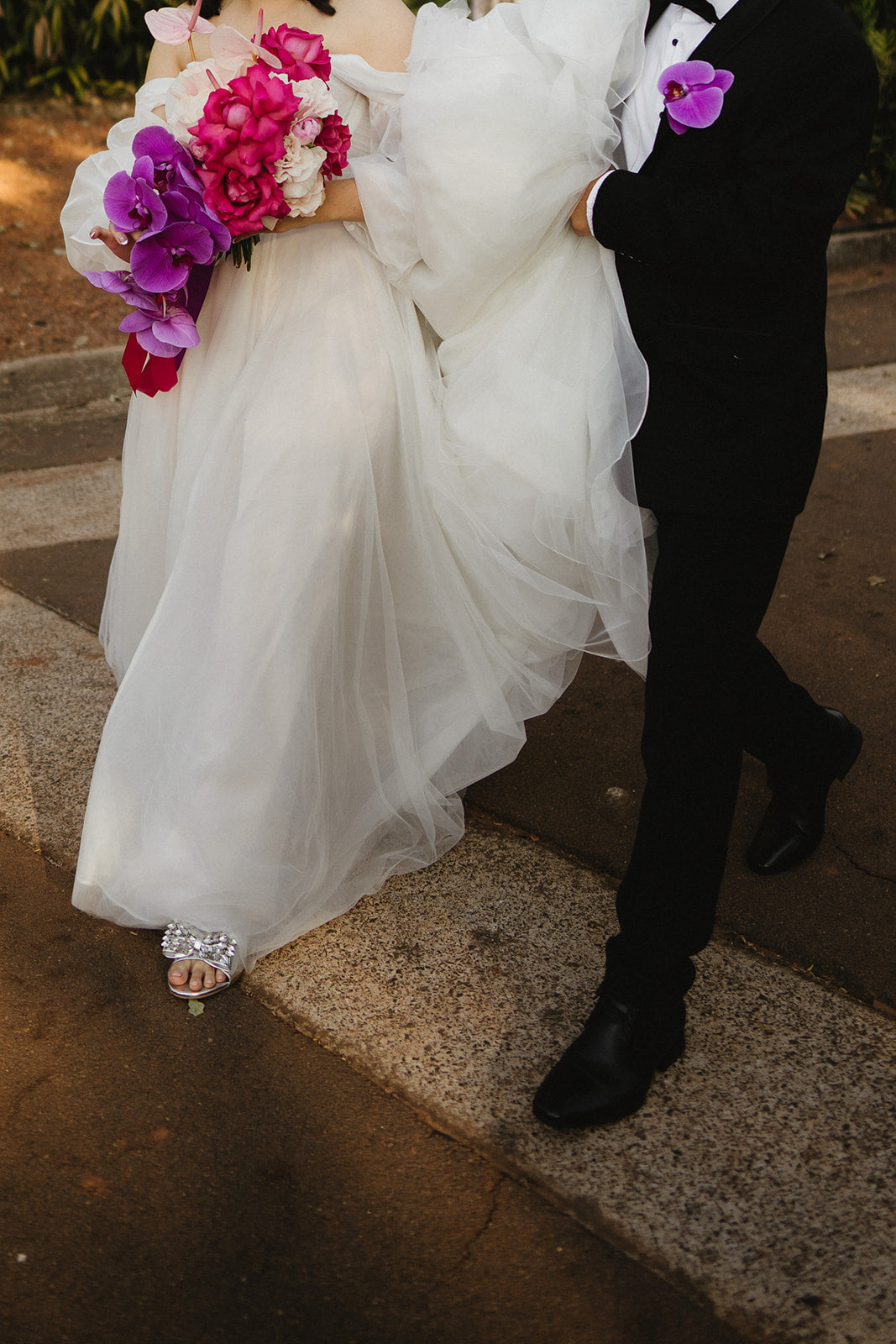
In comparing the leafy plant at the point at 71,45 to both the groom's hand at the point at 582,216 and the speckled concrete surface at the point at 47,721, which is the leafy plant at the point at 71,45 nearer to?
the speckled concrete surface at the point at 47,721

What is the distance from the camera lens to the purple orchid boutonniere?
6.59ft

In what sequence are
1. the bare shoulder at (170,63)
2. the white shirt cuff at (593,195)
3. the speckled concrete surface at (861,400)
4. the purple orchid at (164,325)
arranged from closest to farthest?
the white shirt cuff at (593,195)
the purple orchid at (164,325)
the bare shoulder at (170,63)
the speckled concrete surface at (861,400)

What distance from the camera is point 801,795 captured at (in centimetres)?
309

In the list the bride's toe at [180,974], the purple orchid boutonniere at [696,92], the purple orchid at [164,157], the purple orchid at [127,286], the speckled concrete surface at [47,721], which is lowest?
the speckled concrete surface at [47,721]

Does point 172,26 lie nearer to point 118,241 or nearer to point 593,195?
point 118,241

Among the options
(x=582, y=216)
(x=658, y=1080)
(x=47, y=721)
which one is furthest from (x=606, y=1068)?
(x=47, y=721)

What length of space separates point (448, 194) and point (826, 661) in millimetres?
2255

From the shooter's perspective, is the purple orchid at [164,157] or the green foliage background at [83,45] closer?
the purple orchid at [164,157]

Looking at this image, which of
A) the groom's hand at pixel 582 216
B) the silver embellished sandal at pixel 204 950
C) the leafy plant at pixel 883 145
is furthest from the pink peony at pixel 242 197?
the leafy plant at pixel 883 145

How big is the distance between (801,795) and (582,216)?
1530mm

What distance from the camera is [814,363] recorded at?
225 centimetres

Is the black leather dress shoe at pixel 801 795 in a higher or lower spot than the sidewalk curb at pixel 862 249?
higher

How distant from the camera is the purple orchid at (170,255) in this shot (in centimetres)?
242

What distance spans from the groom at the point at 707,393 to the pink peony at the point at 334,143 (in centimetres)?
53
